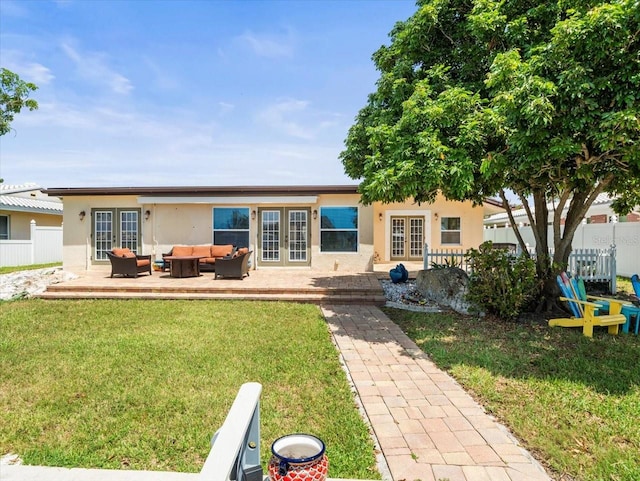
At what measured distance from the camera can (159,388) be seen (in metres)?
4.01

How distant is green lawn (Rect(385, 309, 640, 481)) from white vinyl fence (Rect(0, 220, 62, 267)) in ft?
58.5

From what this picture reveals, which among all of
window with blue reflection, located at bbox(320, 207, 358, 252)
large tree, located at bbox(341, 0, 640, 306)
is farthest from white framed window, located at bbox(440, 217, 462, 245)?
large tree, located at bbox(341, 0, 640, 306)

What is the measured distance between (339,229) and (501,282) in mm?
6777

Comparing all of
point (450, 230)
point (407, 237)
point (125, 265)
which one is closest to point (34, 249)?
point (125, 265)

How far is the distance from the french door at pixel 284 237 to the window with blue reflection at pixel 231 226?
0.56m

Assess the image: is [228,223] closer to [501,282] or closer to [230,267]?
[230,267]

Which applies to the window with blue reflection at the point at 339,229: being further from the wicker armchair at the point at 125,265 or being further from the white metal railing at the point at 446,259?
the wicker armchair at the point at 125,265

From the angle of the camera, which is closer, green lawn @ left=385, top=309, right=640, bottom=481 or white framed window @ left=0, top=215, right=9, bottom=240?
green lawn @ left=385, top=309, right=640, bottom=481

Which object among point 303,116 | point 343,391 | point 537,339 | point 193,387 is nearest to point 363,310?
point 537,339

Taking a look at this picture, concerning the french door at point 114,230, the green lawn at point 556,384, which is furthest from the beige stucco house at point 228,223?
the green lawn at point 556,384

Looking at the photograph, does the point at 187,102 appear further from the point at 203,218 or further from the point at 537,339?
the point at 537,339

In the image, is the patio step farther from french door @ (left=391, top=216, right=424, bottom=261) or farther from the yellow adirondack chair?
french door @ (left=391, top=216, right=424, bottom=261)

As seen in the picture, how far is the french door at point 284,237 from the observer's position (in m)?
13.3

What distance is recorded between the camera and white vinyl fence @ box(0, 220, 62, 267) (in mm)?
15844
